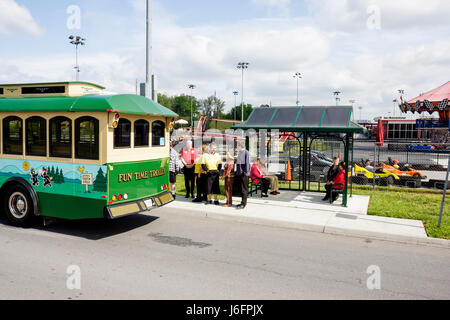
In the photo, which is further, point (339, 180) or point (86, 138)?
point (339, 180)

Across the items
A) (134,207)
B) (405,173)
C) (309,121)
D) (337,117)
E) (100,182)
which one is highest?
(337,117)

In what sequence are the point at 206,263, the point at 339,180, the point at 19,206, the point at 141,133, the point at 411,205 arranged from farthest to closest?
the point at 339,180
the point at 411,205
the point at 19,206
the point at 141,133
the point at 206,263

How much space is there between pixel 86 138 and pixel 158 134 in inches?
75.7

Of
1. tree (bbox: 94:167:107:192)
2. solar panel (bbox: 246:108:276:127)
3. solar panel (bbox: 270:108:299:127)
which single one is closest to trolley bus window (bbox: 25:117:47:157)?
tree (bbox: 94:167:107:192)

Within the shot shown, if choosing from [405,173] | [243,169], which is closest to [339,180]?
[243,169]

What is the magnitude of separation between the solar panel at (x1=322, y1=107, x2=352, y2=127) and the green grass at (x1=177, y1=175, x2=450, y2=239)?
2.62m

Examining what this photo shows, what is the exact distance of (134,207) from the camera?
25.7ft

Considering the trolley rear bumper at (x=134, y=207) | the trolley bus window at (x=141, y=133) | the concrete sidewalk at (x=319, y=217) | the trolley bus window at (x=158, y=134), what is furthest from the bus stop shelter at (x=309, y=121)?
the trolley rear bumper at (x=134, y=207)

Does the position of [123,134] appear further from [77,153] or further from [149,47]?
[149,47]

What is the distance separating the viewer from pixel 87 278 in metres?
5.43

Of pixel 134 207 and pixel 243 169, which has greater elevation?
pixel 243 169

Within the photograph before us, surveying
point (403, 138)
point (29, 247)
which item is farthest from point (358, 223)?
point (403, 138)

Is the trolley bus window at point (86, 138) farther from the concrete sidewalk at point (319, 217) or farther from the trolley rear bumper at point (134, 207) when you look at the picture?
the concrete sidewalk at point (319, 217)
